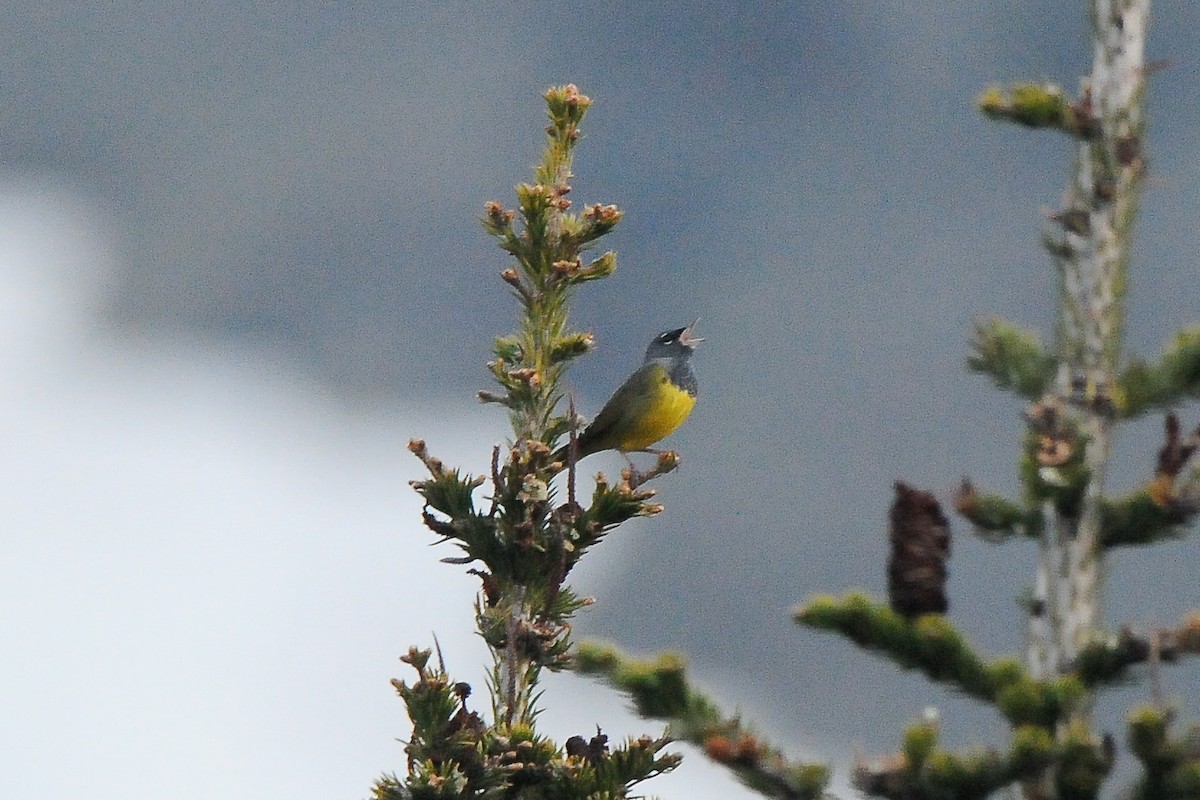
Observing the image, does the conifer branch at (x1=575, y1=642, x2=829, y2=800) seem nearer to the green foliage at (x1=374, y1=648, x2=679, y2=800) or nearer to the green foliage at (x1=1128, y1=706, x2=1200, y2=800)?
the green foliage at (x1=374, y1=648, x2=679, y2=800)

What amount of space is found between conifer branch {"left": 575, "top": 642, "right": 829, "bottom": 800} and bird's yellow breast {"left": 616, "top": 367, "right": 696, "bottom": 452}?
322 inches

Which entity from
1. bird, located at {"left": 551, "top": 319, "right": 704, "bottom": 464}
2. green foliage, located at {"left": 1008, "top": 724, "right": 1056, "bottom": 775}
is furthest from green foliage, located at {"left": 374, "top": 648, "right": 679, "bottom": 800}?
bird, located at {"left": 551, "top": 319, "right": 704, "bottom": 464}

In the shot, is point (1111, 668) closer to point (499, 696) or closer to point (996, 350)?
point (996, 350)

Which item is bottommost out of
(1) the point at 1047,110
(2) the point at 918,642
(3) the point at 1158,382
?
(2) the point at 918,642

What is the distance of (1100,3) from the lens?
429 cm

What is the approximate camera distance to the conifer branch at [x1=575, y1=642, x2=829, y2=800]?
3953 millimetres

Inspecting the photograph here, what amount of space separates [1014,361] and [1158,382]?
39 centimetres

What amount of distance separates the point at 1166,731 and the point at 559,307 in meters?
3.05

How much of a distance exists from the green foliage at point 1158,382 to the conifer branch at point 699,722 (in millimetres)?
1337

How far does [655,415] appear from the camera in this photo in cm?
1271

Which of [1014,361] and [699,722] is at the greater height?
[1014,361]

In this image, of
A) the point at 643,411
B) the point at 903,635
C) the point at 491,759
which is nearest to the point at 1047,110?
the point at 903,635

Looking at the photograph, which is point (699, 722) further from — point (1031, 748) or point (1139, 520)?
point (1139, 520)

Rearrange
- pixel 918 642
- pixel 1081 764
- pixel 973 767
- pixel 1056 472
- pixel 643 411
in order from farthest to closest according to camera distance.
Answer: pixel 643 411 → pixel 918 642 → pixel 1056 472 → pixel 973 767 → pixel 1081 764
